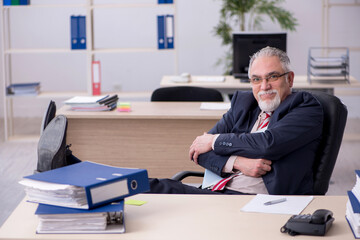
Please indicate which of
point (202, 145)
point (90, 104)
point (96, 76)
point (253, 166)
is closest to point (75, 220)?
point (253, 166)

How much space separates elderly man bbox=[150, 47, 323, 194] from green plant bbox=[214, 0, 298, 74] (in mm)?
3903

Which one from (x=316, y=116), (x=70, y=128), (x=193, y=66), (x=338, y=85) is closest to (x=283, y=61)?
(x=316, y=116)

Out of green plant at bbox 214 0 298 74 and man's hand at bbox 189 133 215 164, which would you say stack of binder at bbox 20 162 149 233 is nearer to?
man's hand at bbox 189 133 215 164

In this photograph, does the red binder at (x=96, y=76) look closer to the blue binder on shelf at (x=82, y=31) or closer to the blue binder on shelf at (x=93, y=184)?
the blue binder on shelf at (x=82, y=31)

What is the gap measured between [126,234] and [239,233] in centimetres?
34

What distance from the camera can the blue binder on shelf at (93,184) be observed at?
5.77 feet

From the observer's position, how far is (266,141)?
2.49 metres

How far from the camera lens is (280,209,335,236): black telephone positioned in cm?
175

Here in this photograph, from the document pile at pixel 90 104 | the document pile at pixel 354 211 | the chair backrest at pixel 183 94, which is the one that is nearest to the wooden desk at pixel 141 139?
the document pile at pixel 90 104

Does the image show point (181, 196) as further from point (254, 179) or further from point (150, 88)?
point (150, 88)

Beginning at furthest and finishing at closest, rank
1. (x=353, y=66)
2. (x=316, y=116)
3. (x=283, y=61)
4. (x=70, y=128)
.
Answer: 1. (x=353, y=66)
2. (x=70, y=128)
3. (x=283, y=61)
4. (x=316, y=116)

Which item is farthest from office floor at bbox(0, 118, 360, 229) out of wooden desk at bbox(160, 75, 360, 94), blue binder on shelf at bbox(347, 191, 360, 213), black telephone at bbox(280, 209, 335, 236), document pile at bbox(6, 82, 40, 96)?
blue binder on shelf at bbox(347, 191, 360, 213)

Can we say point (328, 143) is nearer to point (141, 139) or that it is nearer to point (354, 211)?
point (354, 211)

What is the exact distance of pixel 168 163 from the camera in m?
4.03
